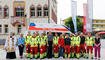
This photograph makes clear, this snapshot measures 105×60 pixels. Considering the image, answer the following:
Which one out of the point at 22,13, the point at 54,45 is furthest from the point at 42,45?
the point at 22,13

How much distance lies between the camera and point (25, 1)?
41594mm

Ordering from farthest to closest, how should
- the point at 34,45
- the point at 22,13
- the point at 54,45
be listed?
the point at 22,13 < the point at 54,45 < the point at 34,45

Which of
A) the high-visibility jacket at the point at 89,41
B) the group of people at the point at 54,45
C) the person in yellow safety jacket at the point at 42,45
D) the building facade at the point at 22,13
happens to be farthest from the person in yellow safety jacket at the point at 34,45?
the building facade at the point at 22,13

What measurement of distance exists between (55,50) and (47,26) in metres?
3.00

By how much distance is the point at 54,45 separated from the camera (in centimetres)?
1499

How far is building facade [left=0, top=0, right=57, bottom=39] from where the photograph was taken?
41.0 meters

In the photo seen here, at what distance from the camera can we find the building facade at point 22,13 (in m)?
41.0

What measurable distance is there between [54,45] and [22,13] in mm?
27602

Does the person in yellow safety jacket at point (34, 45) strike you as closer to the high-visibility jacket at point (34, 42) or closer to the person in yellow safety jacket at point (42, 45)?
the high-visibility jacket at point (34, 42)

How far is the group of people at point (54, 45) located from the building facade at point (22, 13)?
85.5ft

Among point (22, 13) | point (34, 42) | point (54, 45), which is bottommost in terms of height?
point (54, 45)

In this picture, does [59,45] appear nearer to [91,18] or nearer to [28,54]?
[28,54]

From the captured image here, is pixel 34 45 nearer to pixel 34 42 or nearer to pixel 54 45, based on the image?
pixel 34 42

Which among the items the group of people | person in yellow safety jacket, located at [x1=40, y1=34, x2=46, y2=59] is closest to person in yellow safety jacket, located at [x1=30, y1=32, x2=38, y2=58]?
the group of people
